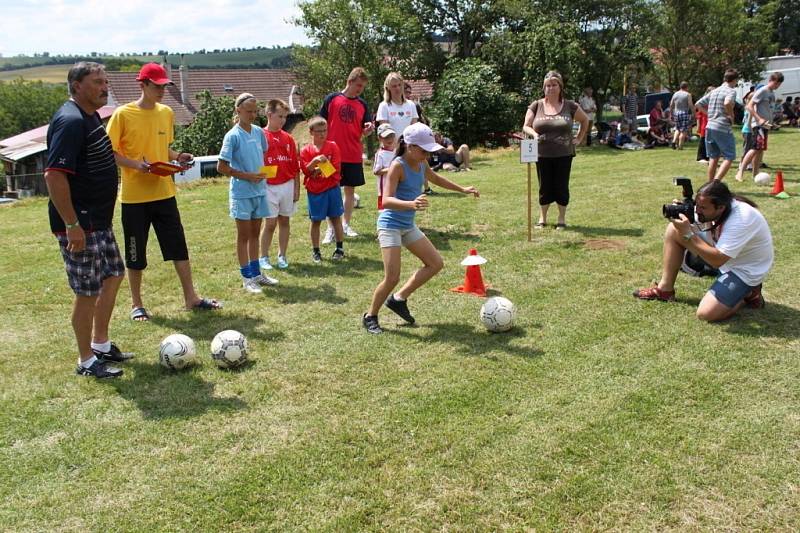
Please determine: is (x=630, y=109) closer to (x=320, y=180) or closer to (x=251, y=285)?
(x=320, y=180)

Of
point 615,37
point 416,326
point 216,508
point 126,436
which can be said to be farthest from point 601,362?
point 615,37

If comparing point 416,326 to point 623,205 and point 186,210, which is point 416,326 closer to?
point 623,205

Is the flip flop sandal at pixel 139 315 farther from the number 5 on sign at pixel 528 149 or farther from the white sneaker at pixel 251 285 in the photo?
the number 5 on sign at pixel 528 149

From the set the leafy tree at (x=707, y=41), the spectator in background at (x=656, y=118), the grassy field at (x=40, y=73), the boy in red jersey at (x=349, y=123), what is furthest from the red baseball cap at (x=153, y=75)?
the grassy field at (x=40, y=73)

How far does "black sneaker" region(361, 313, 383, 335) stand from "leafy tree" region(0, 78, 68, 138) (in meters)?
75.4

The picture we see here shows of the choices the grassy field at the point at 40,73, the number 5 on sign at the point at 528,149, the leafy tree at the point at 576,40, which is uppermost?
the grassy field at the point at 40,73

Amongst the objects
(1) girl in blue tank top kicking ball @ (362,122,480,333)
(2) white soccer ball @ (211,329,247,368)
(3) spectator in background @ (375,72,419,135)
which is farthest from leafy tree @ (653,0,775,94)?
(2) white soccer ball @ (211,329,247,368)

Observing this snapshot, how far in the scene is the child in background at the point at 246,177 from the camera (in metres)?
6.69

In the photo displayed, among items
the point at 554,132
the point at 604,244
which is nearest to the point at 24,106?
the point at 554,132

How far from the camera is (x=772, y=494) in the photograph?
3379 millimetres

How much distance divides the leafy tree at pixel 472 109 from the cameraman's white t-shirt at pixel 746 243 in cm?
1669

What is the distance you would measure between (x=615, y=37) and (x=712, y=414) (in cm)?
2389

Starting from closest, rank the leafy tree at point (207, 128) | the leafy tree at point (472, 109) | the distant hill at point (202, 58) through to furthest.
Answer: the leafy tree at point (472, 109) → the leafy tree at point (207, 128) → the distant hill at point (202, 58)

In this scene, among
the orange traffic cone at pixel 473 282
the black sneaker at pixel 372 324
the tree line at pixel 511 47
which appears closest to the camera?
the black sneaker at pixel 372 324
